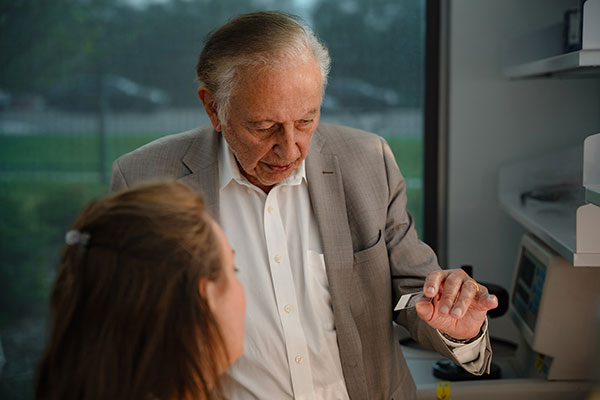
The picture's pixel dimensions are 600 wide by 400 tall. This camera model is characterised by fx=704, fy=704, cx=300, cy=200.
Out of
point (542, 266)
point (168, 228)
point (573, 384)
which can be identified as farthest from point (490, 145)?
point (168, 228)

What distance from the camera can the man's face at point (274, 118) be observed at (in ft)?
4.62

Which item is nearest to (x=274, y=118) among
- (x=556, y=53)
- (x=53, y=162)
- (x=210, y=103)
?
(x=210, y=103)

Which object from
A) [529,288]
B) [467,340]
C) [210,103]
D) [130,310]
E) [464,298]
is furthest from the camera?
[529,288]

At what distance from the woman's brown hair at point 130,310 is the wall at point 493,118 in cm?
159

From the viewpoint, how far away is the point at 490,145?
2.35m

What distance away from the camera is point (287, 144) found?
1453 mm

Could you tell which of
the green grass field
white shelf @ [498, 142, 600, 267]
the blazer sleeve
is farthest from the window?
the blazer sleeve

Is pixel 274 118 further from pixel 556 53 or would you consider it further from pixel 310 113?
pixel 556 53

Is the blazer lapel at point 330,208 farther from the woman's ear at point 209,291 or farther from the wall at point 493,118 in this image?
the wall at point 493,118

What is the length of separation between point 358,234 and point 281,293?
23cm

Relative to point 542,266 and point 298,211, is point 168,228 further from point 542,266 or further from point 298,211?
point 542,266

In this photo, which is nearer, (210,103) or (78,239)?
(78,239)

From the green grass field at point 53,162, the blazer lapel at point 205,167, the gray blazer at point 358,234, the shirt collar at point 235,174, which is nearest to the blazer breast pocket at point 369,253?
the gray blazer at point 358,234

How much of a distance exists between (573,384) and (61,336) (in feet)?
4.30
